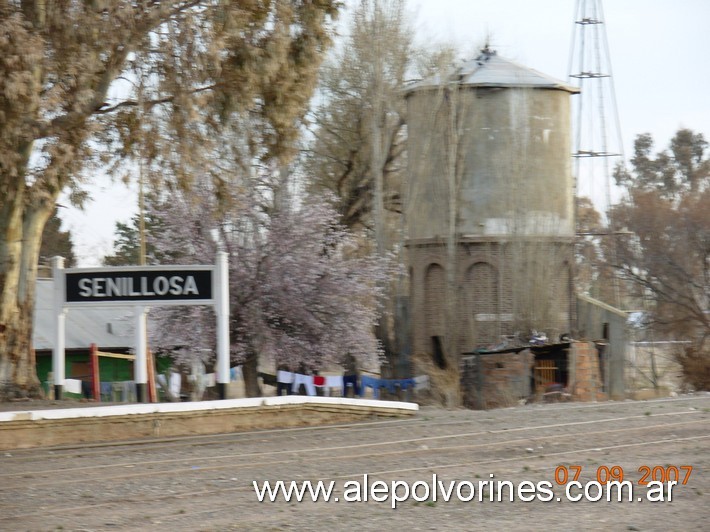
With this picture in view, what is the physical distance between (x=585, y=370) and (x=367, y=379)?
830 cm

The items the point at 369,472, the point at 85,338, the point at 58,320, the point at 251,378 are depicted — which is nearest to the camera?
the point at 369,472

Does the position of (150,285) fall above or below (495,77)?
below

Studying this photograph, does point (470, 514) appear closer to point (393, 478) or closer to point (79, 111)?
point (393, 478)

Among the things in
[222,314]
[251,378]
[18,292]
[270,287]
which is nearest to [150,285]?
[222,314]

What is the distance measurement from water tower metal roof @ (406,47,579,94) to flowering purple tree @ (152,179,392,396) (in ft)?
41.9

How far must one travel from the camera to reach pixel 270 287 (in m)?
30.9

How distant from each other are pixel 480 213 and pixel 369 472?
104 feet

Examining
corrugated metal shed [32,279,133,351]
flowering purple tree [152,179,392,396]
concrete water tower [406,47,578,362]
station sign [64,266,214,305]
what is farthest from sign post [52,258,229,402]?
concrete water tower [406,47,578,362]

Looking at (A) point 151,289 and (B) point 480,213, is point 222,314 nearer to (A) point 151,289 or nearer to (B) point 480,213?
(A) point 151,289

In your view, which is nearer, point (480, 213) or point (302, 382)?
point (302, 382)

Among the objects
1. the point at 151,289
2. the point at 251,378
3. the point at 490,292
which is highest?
the point at 490,292

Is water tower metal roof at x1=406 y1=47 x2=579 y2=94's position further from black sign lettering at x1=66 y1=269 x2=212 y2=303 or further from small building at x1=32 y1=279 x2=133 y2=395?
black sign lettering at x1=66 y1=269 x2=212 y2=303

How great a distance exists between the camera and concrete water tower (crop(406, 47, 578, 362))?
43.2 m

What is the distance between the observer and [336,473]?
12406mm
